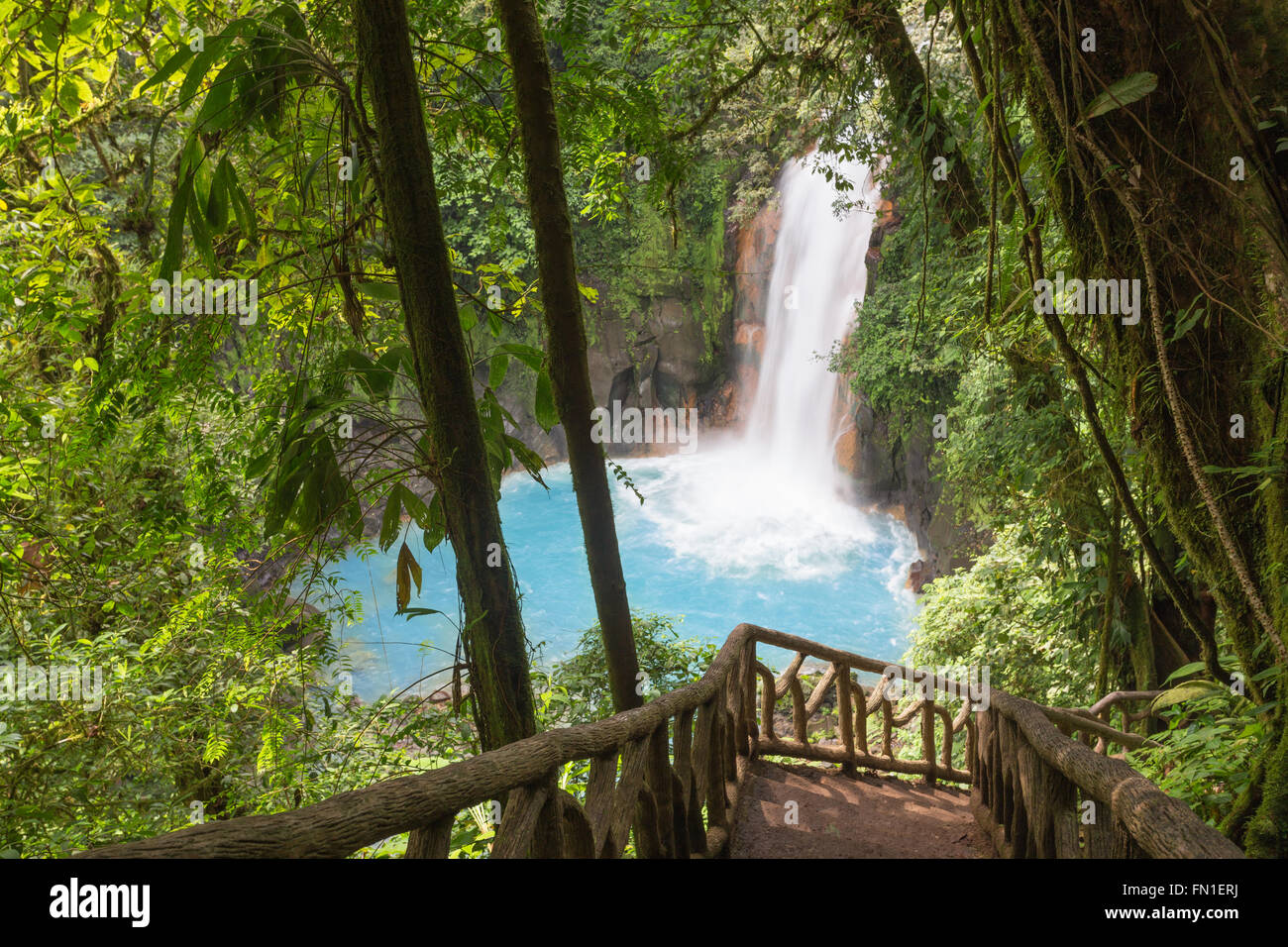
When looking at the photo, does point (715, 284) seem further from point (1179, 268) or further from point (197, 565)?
point (1179, 268)

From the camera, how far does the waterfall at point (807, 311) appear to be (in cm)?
1572

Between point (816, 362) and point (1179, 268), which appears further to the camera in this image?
point (816, 362)

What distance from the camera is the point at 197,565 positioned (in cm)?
562

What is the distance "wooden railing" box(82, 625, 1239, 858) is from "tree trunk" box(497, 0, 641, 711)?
1.40ft

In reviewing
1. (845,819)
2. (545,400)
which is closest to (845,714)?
(845,819)

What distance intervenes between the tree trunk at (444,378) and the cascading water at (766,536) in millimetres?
10592

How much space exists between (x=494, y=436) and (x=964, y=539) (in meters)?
9.89

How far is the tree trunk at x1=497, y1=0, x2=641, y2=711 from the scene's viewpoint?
306cm

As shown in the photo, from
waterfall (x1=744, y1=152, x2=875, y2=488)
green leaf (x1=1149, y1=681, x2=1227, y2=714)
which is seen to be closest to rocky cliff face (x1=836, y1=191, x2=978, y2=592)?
waterfall (x1=744, y1=152, x2=875, y2=488)

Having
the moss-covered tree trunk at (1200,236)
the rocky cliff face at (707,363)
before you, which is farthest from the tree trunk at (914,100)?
the rocky cliff face at (707,363)

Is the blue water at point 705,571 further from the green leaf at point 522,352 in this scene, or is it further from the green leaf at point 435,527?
the green leaf at point 435,527

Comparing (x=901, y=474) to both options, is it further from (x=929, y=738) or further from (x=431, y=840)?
(x=431, y=840)
